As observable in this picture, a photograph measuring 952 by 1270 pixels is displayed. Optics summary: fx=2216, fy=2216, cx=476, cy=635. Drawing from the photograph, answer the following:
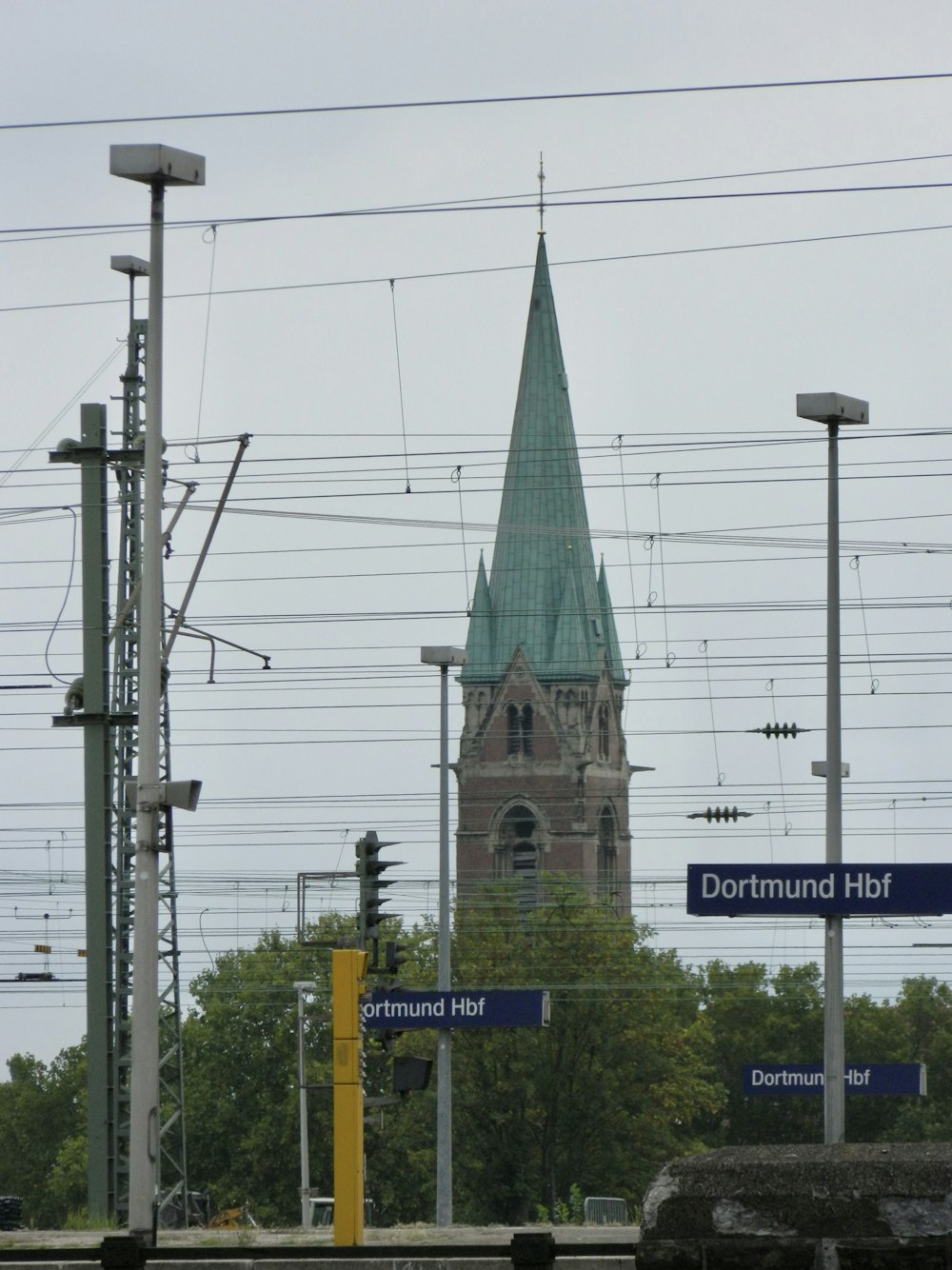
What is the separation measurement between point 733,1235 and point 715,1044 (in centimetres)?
7710

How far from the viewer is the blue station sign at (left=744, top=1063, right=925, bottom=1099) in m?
28.4

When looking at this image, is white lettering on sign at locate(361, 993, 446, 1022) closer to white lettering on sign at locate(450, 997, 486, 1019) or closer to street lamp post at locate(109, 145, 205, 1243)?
white lettering on sign at locate(450, 997, 486, 1019)

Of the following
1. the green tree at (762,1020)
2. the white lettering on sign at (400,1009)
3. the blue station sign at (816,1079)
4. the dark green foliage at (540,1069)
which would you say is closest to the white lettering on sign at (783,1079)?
the blue station sign at (816,1079)

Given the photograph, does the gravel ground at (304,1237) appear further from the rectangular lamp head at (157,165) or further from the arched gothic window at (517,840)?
the arched gothic window at (517,840)

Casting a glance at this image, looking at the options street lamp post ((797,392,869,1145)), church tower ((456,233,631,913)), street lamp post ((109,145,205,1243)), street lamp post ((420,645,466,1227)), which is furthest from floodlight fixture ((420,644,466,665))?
church tower ((456,233,631,913))

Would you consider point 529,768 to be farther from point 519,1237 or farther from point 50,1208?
point 519,1237

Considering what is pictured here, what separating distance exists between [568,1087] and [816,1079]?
38891 millimetres

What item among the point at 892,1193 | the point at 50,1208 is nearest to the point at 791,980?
the point at 50,1208

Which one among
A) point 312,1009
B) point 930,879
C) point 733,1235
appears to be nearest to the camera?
point 733,1235

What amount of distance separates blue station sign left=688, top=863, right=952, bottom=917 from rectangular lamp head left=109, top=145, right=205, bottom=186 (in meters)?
6.99

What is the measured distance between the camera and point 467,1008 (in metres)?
25.8

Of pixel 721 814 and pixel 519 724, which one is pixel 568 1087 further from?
pixel 519 724

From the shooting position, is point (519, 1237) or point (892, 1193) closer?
point (892, 1193)

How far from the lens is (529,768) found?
12006cm
